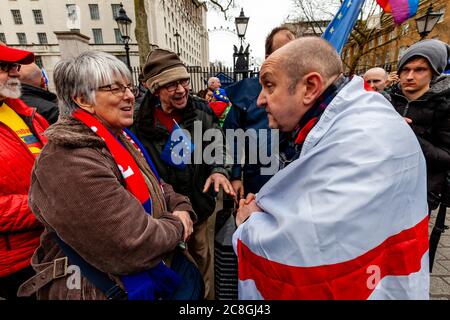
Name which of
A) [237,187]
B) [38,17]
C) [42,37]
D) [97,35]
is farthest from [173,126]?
[38,17]

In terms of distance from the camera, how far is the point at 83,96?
1310 mm

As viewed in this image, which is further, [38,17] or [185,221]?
[38,17]

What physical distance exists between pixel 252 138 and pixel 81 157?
151cm

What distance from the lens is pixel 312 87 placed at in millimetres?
1171

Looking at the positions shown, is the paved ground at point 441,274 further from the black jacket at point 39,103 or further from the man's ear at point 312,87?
the black jacket at point 39,103

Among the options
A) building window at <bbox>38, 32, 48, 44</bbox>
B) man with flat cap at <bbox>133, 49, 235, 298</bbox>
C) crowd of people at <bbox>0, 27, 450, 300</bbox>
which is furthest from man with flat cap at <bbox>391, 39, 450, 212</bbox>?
building window at <bbox>38, 32, 48, 44</bbox>

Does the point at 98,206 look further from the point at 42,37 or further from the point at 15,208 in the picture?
the point at 42,37

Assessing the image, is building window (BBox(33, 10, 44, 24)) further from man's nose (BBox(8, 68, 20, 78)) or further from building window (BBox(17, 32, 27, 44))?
man's nose (BBox(8, 68, 20, 78))

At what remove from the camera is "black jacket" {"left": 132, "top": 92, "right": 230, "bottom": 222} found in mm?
2125

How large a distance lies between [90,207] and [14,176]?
0.93 metres

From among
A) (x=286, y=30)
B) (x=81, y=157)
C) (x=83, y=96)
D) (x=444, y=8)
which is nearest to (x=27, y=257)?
(x=81, y=157)

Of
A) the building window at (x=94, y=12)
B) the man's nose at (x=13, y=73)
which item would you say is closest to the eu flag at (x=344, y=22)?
the man's nose at (x=13, y=73)

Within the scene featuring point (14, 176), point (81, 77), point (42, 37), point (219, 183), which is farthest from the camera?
point (42, 37)

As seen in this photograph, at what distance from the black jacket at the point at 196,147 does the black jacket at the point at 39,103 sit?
811 millimetres
